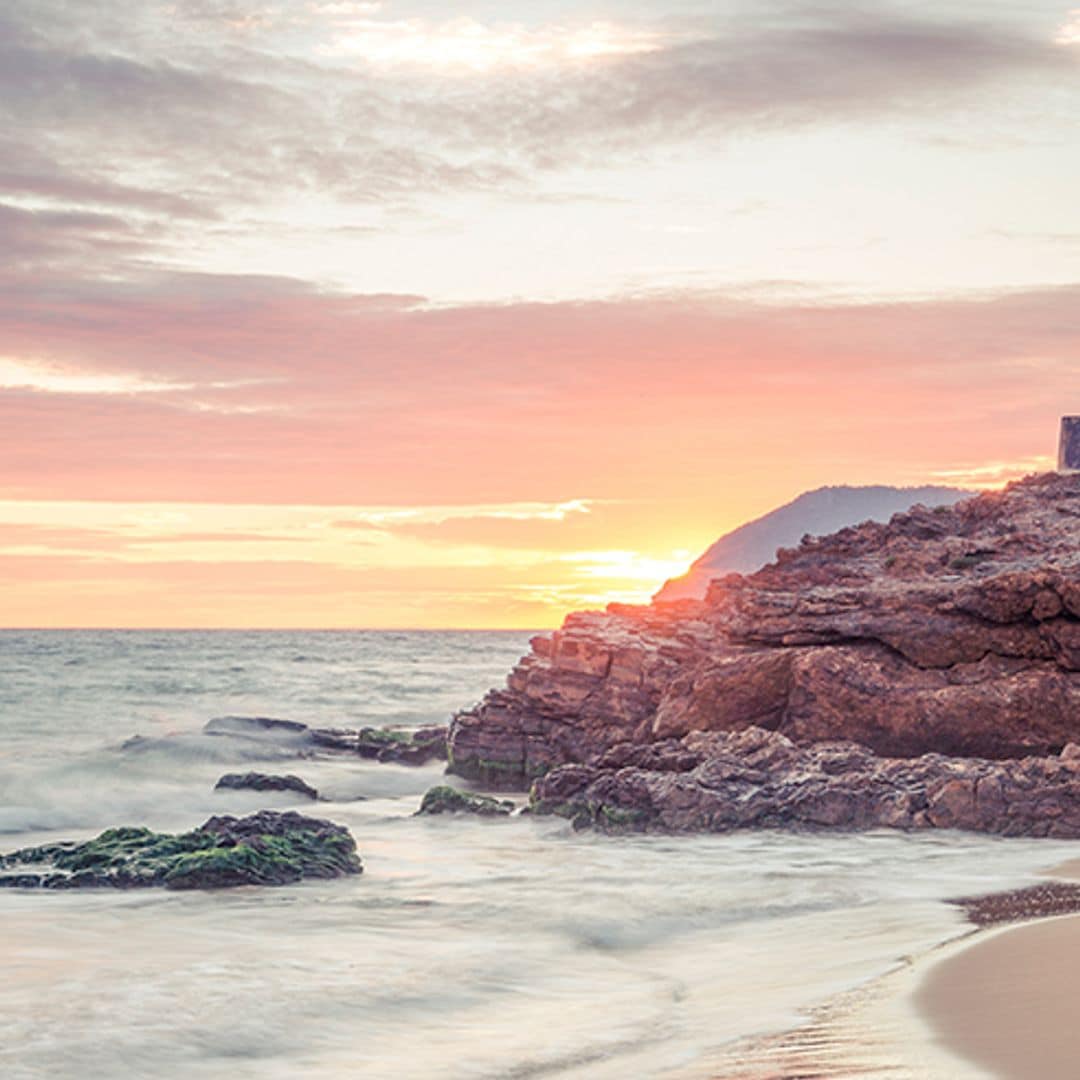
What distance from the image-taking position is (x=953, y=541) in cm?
2862

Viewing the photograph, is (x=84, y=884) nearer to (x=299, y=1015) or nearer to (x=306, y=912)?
(x=306, y=912)

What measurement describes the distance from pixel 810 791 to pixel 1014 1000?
36.7 feet

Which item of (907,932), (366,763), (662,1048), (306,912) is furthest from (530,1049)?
(366,763)

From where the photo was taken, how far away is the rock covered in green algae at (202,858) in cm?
1638

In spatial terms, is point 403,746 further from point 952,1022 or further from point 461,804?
point 952,1022

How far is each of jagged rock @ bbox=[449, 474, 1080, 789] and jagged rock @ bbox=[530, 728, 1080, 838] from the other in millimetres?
1535

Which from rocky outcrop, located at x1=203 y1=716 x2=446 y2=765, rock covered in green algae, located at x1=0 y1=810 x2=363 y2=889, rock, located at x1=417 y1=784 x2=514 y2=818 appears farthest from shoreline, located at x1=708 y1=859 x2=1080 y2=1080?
rocky outcrop, located at x1=203 y1=716 x2=446 y2=765

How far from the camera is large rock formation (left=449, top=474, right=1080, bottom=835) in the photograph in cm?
2258

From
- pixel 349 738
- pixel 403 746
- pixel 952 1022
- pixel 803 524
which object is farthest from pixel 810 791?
pixel 803 524

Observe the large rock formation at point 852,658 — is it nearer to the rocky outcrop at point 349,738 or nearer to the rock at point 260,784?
the rock at point 260,784

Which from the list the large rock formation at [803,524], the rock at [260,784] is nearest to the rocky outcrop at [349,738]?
the rock at [260,784]

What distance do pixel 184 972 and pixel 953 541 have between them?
66.9ft

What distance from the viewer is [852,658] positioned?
23.6 meters

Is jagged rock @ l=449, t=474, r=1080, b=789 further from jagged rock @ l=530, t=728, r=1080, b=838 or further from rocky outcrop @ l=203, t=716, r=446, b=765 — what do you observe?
rocky outcrop @ l=203, t=716, r=446, b=765
